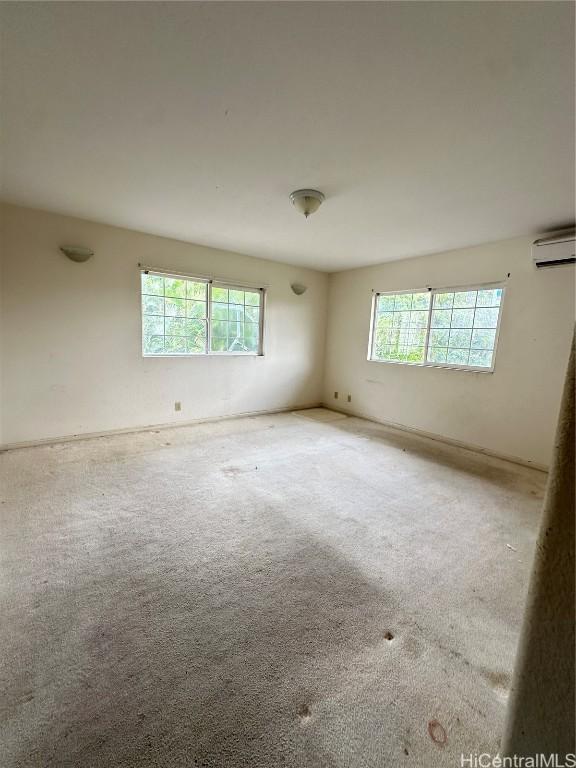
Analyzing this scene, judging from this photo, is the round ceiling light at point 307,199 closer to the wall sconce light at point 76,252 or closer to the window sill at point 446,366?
the wall sconce light at point 76,252

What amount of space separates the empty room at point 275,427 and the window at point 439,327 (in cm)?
4

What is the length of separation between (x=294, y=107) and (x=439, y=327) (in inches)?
128

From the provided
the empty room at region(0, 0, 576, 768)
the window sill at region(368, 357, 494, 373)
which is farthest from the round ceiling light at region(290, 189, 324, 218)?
the window sill at region(368, 357, 494, 373)

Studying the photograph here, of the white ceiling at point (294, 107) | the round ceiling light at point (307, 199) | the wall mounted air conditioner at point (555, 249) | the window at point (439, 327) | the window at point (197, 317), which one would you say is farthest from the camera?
the window at point (197, 317)

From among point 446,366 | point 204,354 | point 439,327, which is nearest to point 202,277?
point 204,354

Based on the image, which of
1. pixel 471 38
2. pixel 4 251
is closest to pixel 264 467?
pixel 471 38

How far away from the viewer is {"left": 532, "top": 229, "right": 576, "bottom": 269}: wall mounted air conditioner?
2916mm

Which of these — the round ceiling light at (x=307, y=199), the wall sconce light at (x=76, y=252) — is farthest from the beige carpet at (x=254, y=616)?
the round ceiling light at (x=307, y=199)

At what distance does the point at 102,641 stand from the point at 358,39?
259 cm

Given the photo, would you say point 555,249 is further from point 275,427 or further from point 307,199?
point 275,427

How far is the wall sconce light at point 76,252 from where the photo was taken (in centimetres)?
325

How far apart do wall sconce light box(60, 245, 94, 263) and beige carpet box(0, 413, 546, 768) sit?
207 centimetres

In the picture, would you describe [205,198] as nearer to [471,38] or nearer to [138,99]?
[138,99]

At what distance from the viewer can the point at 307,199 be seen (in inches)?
99.3
